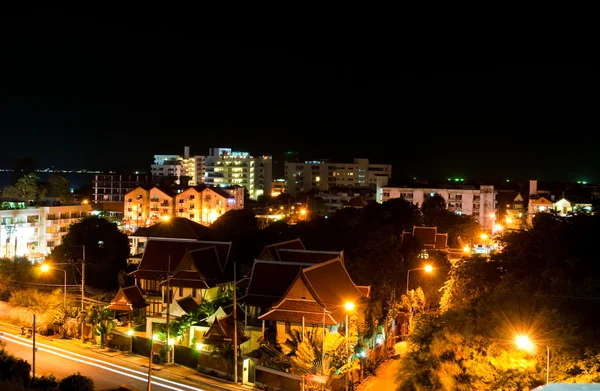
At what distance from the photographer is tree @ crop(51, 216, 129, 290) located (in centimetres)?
3597

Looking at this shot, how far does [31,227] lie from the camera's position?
161 feet

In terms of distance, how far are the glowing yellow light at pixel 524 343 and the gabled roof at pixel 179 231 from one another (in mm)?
29184

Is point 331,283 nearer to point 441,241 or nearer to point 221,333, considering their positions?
point 221,333

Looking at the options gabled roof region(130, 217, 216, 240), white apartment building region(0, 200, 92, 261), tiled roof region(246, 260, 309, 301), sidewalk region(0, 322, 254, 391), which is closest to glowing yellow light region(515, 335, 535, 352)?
sidewalk region(0, 322, 254, 391)

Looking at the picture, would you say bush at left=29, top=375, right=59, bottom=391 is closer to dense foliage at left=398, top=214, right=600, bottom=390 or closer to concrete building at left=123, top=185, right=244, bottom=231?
dense foliage at left=398, top=214, right=600, bottom=390

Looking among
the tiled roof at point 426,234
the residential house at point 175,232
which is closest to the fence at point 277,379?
the residential house at point 175,232

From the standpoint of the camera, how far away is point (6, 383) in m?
14.1

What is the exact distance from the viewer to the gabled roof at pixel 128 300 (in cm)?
2694

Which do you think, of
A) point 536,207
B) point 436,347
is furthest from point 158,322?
point 536,207

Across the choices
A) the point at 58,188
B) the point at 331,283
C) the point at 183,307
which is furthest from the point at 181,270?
the point at 58,188

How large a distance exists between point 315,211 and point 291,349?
5318 cm

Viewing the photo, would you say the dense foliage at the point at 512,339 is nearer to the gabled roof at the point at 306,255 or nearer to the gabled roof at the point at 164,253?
the gabled roof at the point at 306,255

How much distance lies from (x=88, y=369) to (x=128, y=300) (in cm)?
565

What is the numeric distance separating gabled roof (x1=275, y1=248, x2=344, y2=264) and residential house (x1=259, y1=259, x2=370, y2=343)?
2.81m
